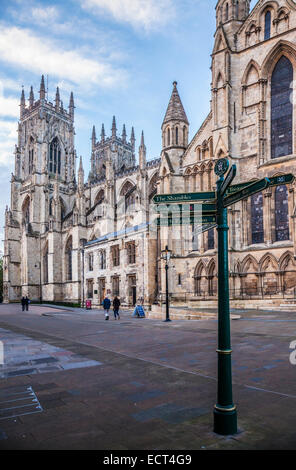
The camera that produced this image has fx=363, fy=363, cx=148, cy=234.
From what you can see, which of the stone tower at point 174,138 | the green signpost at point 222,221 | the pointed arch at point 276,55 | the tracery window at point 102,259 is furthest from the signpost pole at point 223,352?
the tracery window at point 102,259

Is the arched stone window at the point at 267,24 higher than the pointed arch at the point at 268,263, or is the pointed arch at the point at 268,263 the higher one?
the arched stone window at the point at 267,24

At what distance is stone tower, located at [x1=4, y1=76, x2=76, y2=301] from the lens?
57.2 metres

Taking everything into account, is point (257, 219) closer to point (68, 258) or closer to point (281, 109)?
point (281, 109)

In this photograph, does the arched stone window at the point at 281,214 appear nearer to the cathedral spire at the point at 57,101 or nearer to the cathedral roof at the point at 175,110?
the cathedral roof at the point at 175,110

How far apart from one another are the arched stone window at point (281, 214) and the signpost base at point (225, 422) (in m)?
19.2

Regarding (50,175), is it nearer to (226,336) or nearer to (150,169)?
(150,169)

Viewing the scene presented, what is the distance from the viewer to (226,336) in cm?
439

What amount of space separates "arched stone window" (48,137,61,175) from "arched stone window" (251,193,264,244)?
48796mm

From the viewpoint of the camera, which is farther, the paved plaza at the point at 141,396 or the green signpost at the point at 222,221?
the green signpost at the point at 222,221

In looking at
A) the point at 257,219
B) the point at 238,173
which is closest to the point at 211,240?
the point at 257,219

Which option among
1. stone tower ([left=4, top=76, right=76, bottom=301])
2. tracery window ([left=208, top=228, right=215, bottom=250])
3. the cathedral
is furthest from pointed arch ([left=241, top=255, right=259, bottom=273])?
stone tower ([left=4, top=76, right=76, bottom=301])

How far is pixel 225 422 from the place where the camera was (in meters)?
4.07

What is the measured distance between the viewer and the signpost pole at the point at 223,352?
161 inches
